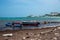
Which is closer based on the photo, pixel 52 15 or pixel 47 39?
→ pixel 47 39

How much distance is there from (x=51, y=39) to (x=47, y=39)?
0.29 m

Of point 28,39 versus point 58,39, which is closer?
point 58,39

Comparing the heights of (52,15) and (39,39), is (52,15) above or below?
below

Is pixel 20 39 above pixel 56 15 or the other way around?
above

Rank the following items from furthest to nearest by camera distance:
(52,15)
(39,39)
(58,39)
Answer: (52,15), (39,39), (58,39)

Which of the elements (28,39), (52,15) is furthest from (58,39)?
(52,15)

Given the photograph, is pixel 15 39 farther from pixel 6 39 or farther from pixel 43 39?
pixel 43 39

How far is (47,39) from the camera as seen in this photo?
12.4m

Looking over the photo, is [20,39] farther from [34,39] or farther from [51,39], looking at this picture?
[51,39]

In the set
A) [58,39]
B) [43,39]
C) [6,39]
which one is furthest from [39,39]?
[6,39]

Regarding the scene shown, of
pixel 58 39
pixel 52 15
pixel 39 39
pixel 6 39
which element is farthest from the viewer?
pixel 52 15

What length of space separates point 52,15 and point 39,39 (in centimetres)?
14393

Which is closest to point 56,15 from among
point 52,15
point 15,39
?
point 52,15

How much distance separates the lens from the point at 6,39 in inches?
536
